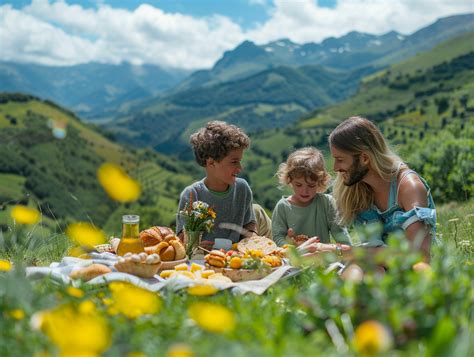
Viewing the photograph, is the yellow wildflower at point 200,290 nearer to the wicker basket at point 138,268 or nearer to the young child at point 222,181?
the wicker basket at point 138,268

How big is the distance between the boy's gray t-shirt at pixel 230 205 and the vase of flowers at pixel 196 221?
4.08 feet

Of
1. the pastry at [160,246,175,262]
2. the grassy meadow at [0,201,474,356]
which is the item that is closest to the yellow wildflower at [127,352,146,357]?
the grassy meadow at [0,201,474,356]

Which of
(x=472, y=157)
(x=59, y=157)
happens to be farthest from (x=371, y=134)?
(x=59, y=157)

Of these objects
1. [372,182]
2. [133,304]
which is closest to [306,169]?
[372,182]

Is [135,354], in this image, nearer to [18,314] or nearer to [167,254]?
[18,314]

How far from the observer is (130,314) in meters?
2.79

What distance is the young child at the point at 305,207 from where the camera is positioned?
21.2 feet

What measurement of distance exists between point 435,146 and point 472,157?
29.3ft

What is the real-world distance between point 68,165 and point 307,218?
14762cm

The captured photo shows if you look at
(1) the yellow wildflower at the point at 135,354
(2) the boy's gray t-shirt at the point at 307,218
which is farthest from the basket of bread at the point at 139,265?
(2) the boy's gray t-shirt at the point at 307,218

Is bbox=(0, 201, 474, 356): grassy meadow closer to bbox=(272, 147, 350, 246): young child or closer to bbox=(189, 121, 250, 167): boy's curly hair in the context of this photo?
bbox=(272, 147, 350, 246): young child

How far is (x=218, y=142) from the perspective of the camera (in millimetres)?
6527

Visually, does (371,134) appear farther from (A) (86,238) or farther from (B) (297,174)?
(A) (86,238)

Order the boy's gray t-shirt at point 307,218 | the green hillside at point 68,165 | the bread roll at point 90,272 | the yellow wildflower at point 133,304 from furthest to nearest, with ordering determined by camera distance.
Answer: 1. the green hillside at point 68,165
2. the boy's gray t-shirt at point 307,218
3. the bread roll at point 90,272
4. the yellow wildflower at point 133,304
